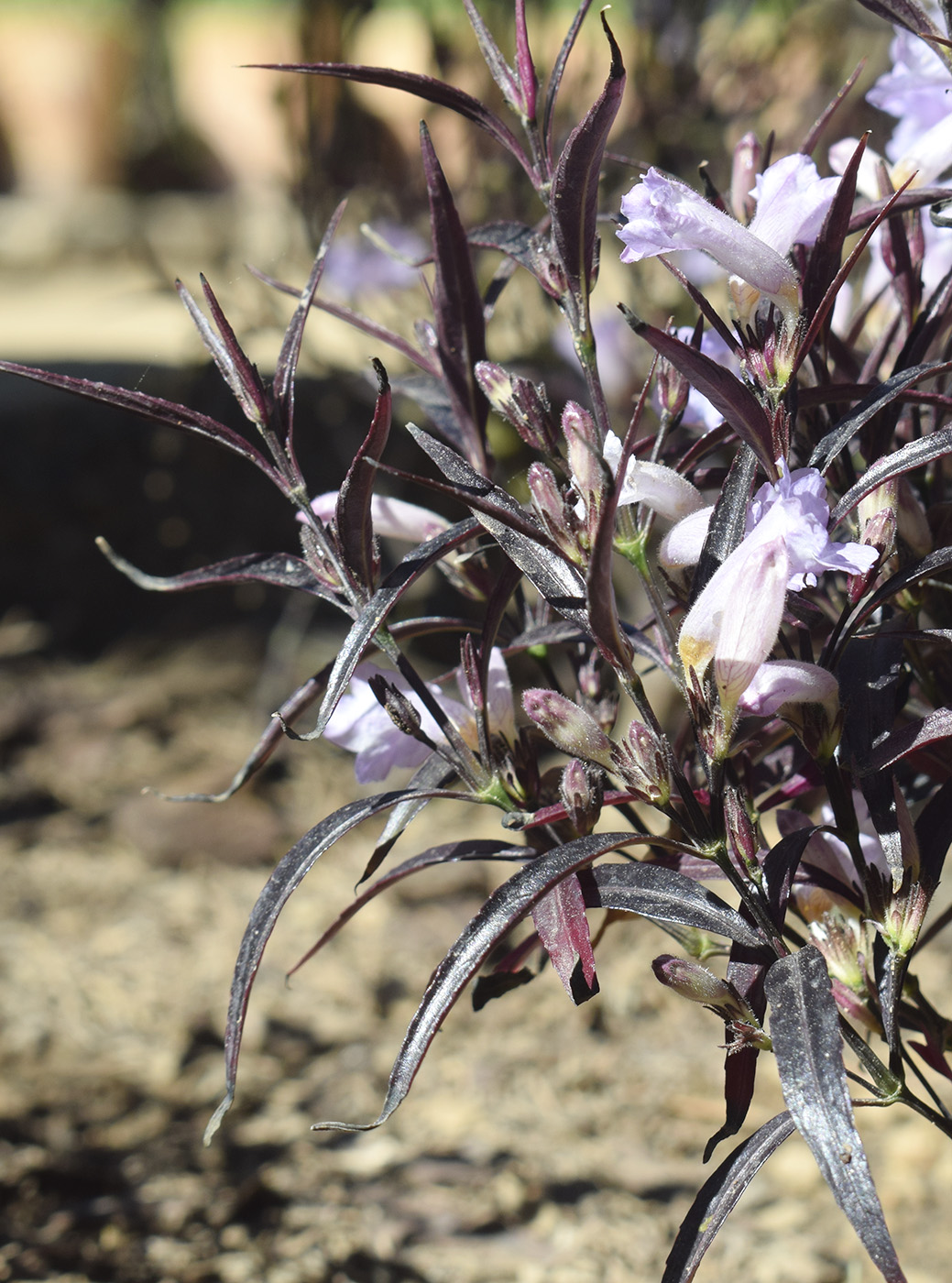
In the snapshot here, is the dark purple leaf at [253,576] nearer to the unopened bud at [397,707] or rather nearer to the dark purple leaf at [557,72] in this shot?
the unopened bud at [397,707]

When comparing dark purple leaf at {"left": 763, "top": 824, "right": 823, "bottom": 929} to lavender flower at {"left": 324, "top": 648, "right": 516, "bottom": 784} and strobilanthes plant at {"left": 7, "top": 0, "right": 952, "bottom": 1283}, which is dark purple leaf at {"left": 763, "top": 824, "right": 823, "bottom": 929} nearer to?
strobilanthes plant at {"left": 7, "top": 0, "right": 952, "bottom": 1283}

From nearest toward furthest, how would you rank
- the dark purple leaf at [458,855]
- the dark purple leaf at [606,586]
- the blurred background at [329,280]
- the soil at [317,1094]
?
the dark purple leaf at [606,586], the dark purple leaf at [458,855], the soil at [317,1094], the blurred background at [329,280]

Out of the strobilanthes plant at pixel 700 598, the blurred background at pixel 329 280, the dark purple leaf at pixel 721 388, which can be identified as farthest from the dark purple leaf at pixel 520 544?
the blurred background at pixel 329 280

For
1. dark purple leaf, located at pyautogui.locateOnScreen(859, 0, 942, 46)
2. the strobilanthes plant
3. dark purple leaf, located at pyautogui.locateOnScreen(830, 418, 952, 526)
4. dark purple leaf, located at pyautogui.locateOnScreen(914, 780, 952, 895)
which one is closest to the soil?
the strobilanthes plant

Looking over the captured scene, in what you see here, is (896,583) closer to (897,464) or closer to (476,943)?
(897,464)

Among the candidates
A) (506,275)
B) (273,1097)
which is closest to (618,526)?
(506,275)

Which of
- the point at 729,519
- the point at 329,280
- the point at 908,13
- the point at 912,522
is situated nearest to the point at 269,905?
the point at 729,519
